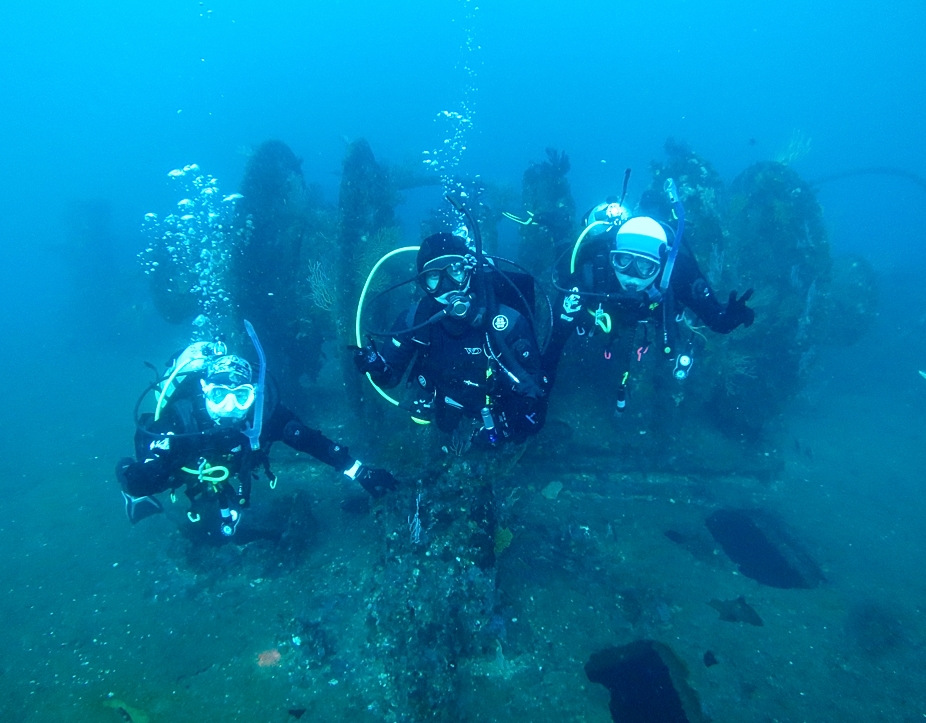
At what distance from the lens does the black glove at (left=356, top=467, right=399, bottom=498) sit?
5.56 metres

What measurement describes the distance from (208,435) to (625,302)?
5.00 meters

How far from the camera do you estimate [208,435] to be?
484cm

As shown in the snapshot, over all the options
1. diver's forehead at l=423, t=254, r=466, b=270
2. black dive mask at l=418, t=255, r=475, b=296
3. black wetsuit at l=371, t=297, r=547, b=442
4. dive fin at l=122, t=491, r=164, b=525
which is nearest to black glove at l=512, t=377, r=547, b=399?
black wetsuit at l=371, t=297, r=547, b=442

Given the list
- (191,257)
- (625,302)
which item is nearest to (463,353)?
(625,302)

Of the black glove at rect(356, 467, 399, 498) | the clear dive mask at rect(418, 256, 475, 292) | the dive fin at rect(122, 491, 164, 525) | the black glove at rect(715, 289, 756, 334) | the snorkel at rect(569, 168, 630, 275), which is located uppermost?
the snorkel at rect(569, 168, 630, 275)

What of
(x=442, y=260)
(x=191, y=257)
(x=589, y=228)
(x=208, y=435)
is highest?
(x=589, y=228)

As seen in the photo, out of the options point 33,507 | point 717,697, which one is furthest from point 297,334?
point 717,697

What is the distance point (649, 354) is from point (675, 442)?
177 cm

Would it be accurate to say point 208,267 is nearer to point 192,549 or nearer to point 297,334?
point 297,334

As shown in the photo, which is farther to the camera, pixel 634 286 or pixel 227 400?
pixel 634 286

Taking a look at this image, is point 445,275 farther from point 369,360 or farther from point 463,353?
point 369,360

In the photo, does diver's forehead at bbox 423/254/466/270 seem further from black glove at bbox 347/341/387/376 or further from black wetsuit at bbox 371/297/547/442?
black glove at bbox 347/341/387/376

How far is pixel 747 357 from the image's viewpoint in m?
9.52

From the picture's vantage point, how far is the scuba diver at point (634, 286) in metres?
5.55
